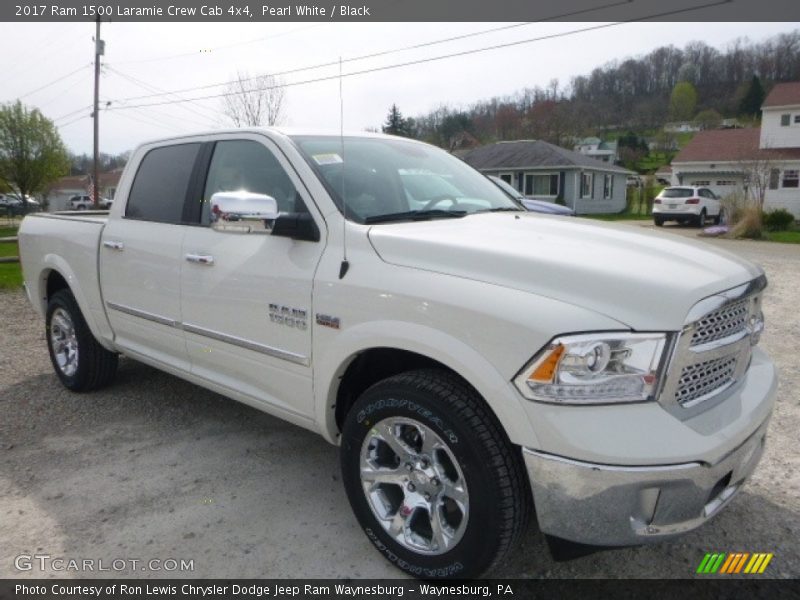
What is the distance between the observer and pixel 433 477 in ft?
8.29

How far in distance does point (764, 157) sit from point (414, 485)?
107 ft

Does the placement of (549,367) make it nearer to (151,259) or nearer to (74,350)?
(151,259)

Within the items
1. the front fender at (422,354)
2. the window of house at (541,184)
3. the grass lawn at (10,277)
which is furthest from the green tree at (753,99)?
the front fender at (422,354)

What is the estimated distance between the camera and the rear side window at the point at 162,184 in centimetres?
391

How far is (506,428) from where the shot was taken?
7.29 ft

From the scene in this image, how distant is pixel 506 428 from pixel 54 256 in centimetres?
418

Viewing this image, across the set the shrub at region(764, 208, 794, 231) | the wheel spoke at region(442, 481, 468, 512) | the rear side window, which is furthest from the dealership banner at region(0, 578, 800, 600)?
the shrub at region(764, 208, 794, 231)

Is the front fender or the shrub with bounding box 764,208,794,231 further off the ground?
the shrub with bounding box 764,208,794,231

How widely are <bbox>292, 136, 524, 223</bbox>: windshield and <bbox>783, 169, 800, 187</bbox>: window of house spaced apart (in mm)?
33447

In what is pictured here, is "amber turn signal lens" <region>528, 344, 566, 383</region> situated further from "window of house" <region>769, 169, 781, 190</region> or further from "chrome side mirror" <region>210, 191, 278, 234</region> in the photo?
"window of house" <region>769, 169, 781, 190</region>

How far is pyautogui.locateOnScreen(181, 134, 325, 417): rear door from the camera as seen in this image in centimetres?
299

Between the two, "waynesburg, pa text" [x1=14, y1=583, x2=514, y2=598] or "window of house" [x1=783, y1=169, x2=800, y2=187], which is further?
"window of house" [x1=783, y1=169, x2=800, y2=187]

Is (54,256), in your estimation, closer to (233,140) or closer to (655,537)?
(233,140)

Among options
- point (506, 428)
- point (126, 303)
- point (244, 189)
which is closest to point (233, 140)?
point (244, 189)
